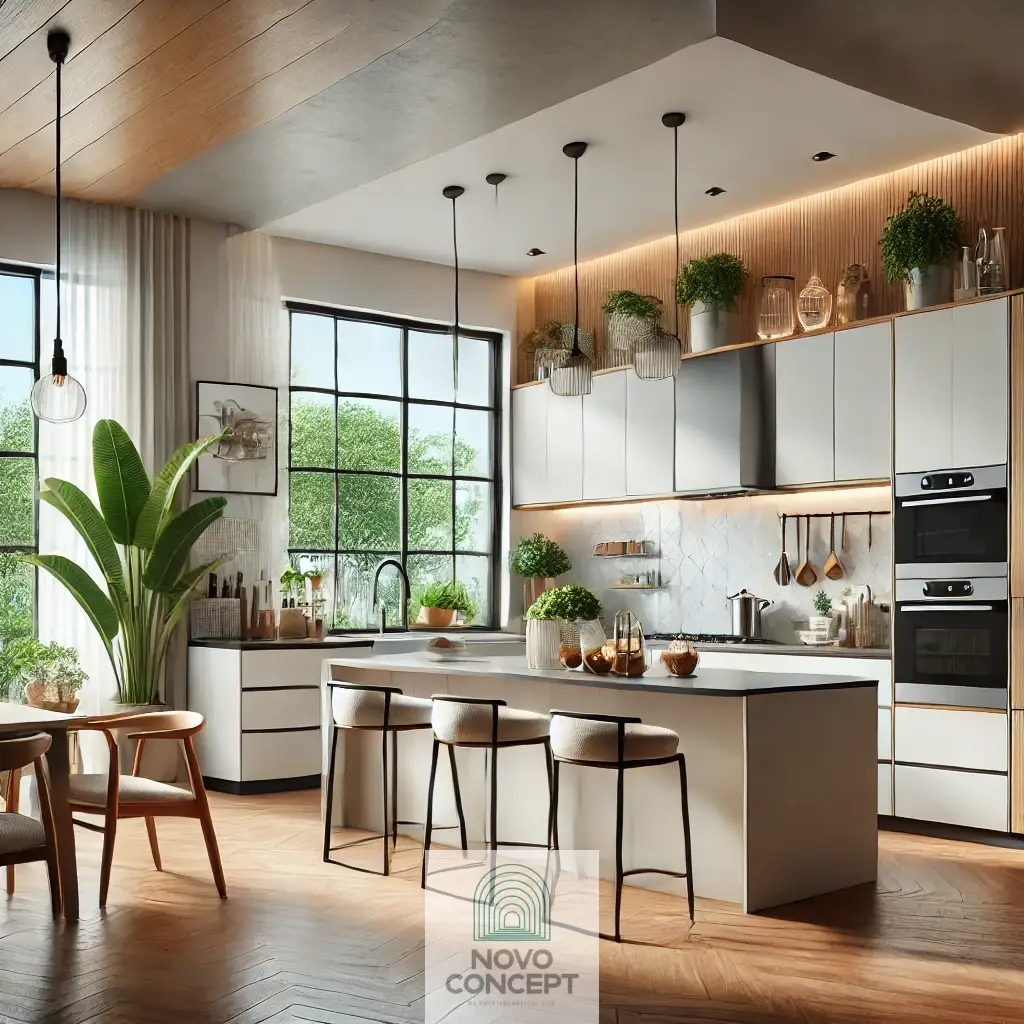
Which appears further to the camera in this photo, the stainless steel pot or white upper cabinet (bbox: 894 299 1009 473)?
the stainless steel pot

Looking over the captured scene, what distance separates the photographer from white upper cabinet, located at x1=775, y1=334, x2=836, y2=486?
6.76 metres

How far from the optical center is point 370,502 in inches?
332

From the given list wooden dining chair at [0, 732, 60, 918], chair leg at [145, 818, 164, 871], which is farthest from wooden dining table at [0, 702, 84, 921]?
chair leg at [145, 818, 164, 871]

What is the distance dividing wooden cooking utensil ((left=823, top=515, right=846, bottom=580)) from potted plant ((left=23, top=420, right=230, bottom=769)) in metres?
3.44

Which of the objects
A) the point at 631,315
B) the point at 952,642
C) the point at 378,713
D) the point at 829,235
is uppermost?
the point at 829,235

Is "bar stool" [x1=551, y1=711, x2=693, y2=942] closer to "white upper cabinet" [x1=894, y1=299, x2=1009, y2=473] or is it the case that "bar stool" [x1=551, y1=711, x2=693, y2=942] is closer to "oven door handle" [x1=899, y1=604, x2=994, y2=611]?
"oven door handle" [x1=899, y1=604, x2=994, y2=611]

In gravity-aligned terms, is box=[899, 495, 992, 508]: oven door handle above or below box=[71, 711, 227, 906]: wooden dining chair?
above

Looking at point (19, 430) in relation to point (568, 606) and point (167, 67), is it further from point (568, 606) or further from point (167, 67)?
point (568, 606)

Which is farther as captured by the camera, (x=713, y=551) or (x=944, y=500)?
(x=713, y=551)

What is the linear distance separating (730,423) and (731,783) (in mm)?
3051

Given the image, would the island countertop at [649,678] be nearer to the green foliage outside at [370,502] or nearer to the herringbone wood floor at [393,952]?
the herringbone wood floor at [393,952]

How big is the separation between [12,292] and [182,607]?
2048 mm

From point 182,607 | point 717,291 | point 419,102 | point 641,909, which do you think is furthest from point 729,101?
point 182,607

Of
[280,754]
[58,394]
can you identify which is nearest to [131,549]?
[280,754]
